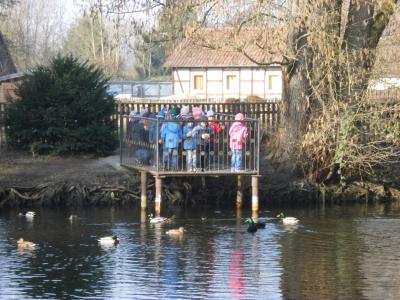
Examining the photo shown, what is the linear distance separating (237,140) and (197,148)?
100 cm

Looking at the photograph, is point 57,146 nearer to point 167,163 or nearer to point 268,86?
point 167,163

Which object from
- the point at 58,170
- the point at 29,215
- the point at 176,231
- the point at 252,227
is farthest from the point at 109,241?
the point at 58,170

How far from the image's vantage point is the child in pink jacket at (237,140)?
987 inches

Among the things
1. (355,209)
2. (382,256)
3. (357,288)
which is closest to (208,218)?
(355,209)

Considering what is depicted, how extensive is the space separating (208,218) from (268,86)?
47.6 m

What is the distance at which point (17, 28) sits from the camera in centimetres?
8688

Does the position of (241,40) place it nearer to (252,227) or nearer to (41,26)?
(252,227)

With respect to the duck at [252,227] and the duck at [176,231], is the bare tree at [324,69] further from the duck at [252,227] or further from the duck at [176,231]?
the duck at [176,231]

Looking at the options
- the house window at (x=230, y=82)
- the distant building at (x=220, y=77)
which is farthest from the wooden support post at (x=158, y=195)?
the house window at (x=230, y=82)

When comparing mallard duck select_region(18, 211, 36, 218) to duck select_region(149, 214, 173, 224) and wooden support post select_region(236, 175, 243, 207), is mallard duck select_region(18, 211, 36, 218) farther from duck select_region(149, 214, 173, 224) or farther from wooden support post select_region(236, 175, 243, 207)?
wooden support post select_region(236, 175, 243, 207)

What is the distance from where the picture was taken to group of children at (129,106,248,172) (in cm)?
2480

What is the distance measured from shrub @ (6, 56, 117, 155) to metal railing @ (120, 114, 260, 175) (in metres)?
4.59

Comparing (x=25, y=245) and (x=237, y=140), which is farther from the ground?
(x=237, y=140)

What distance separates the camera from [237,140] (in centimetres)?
2503
